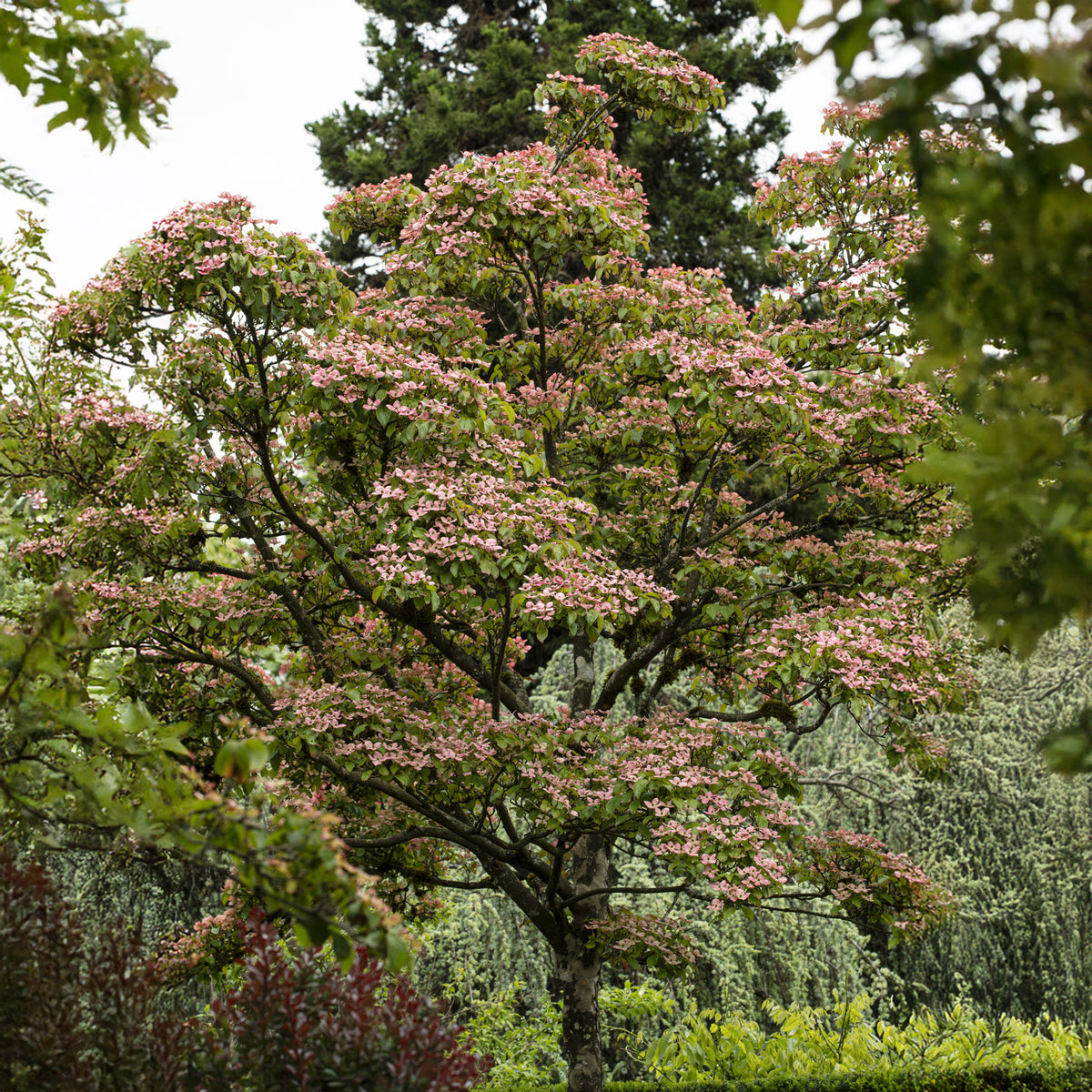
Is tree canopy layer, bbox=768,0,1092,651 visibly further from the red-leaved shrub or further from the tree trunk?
the tree trunk

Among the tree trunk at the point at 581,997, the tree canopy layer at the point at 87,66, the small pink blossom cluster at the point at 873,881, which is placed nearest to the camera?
the tree canopy layer at the point at 87,66

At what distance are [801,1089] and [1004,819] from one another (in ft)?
13.6

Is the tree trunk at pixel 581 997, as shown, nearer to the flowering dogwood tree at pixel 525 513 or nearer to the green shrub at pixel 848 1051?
the flowering dogwood tree at pixel 525 513

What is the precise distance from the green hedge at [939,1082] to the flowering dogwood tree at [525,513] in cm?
101

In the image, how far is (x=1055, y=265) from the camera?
4.93ft

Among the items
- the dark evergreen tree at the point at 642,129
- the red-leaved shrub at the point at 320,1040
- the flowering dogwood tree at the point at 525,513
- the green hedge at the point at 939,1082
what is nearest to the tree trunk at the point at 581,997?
the flowering dogwood tree at the point at 525,513

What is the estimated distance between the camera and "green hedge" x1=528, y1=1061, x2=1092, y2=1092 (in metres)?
6.28

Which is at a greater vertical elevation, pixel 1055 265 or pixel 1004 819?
pixel 1055 265

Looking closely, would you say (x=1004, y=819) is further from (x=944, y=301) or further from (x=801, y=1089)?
(x=944, y=301)

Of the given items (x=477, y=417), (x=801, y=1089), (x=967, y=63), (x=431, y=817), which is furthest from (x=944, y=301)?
(x=801, y=1089)

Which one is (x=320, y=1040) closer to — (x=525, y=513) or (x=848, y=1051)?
(x=525, y=513)

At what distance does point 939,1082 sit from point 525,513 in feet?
15.3

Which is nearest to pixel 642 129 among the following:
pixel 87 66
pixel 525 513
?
pixel 525 513

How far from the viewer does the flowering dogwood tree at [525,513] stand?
5.04 meters
